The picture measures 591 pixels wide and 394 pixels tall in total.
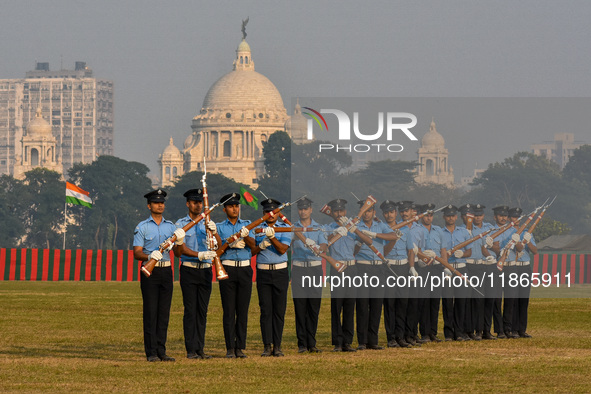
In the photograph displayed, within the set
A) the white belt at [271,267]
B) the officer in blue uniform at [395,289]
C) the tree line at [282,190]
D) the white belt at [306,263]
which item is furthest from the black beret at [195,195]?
the tree line at [282,190]

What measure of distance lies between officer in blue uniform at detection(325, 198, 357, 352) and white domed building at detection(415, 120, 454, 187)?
4512mm

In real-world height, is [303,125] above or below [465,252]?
above

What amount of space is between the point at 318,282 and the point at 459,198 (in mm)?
6081

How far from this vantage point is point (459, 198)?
1088 inches

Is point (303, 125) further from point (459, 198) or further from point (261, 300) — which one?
point (261, 300)

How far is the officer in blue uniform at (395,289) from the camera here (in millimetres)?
23391

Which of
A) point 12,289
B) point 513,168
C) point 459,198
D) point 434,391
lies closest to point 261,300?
point 434,391

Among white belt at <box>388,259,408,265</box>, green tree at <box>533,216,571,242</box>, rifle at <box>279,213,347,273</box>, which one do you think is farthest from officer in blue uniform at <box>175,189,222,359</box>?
green tree at <box>533,216,571,242</box>

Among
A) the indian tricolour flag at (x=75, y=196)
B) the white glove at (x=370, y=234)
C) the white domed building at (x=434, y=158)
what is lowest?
the white glove at (x=370, y=234)

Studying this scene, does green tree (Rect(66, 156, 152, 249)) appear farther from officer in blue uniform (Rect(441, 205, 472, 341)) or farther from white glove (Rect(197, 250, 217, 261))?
white glove (Rect(197, 250, 217, 261))

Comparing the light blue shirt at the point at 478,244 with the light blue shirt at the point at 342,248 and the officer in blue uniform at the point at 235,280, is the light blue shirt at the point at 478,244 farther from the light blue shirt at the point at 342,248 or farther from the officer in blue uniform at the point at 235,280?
the officer in blue uniform at the point at 235,280

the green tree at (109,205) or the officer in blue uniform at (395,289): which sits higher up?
the green tree at (109,205)

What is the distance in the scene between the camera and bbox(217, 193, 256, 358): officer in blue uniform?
69.7 ft

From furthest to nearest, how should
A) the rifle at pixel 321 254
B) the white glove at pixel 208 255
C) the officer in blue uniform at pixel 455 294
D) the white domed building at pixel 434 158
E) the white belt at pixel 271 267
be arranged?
1. the white domed building at pixel 434 158
2. the officer in blue uniform at pixel 455 294
3. the rifle at pixel 321 254
4. the white belt at pixel 271 267
5. the white glove at pixel 208 255
